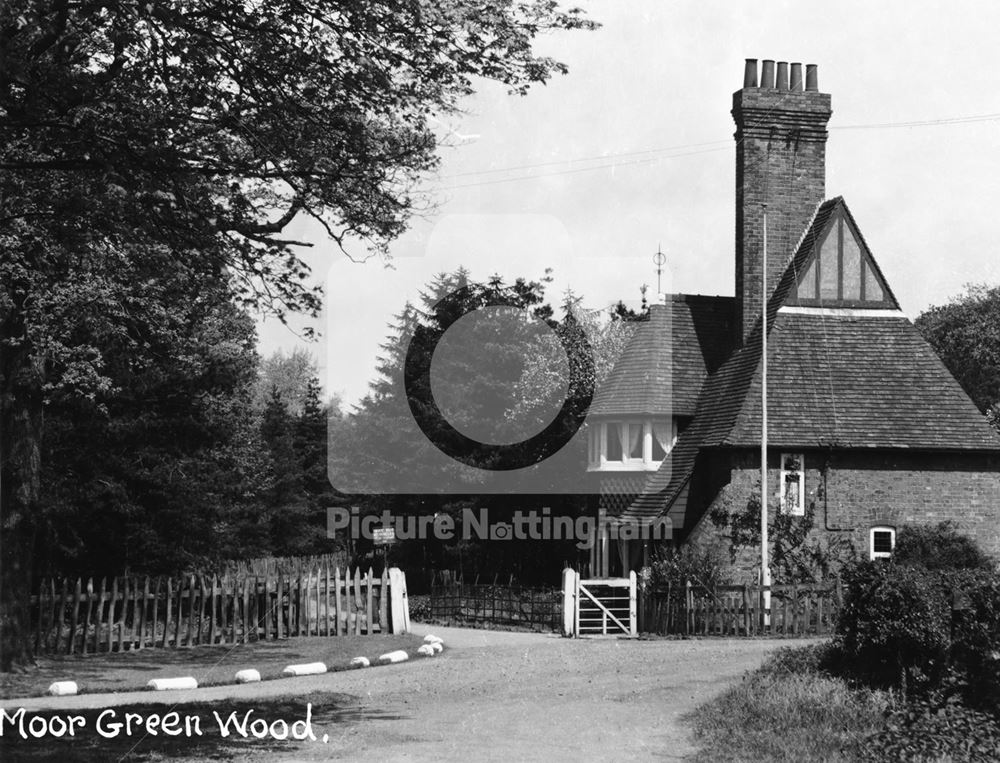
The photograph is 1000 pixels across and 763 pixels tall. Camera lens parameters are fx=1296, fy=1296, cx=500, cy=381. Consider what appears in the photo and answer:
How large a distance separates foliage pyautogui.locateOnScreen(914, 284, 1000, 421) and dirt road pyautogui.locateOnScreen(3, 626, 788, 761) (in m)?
50.9

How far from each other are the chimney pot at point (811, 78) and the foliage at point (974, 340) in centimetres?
3655

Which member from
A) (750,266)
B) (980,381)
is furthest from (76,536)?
(980,381)

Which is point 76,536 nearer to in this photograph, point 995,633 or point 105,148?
point 105,148

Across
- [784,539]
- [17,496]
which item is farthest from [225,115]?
[784,539]

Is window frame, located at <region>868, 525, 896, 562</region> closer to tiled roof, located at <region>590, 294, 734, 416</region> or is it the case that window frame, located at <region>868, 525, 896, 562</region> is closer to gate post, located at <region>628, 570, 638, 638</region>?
tiled roof, located at <region>590, 294, 734, 416</region>

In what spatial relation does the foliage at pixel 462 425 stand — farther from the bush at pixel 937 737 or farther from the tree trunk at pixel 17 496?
the bush at pixel 937 737

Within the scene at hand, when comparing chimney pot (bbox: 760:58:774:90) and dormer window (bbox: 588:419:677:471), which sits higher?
chimney pot (bbox: 760:58:774:90)

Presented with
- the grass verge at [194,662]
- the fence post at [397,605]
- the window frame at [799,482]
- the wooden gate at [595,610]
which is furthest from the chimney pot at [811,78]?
the grass verge at [194,662]

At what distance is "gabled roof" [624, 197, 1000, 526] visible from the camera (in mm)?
35250

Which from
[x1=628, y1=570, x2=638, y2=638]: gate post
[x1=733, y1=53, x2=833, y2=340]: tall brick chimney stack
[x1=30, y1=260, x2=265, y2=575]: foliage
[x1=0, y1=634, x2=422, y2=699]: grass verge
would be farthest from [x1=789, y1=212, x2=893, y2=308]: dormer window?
[x1=30, y1=260, x2=265, y2=575]: foliage

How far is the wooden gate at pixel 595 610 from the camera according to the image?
30.7 metres

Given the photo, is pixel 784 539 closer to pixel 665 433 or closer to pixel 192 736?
pixel 665 433

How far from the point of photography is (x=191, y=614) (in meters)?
28.4

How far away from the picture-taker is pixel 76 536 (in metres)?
37.7
